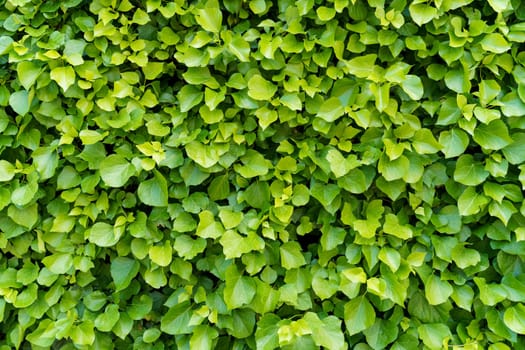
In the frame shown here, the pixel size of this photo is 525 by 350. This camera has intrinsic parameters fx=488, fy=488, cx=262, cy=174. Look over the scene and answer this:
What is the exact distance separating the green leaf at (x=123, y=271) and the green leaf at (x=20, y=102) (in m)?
0.66

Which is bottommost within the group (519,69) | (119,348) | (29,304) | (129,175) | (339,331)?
(119,348)

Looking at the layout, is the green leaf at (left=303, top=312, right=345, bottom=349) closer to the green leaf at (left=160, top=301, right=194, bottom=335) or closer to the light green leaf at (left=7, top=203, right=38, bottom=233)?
the green leaf at (left=160, top=301, right=194, bottom=335)

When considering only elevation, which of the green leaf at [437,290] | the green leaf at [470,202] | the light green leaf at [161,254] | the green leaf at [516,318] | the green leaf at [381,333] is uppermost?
the green leaf at [470,202]

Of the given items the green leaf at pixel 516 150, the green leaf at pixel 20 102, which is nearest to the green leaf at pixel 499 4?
the green leaf at pixel 516 150

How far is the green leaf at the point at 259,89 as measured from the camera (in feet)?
5.68

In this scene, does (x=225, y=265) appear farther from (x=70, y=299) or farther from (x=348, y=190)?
(x=70, y=299)

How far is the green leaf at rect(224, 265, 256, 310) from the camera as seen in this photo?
178 cm

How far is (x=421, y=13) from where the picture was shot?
166cm

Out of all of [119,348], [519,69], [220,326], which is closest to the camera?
[519,69]

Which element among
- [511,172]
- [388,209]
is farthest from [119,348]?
[511,172]

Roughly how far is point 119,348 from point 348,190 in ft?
3.78

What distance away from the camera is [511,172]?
182 centimetres

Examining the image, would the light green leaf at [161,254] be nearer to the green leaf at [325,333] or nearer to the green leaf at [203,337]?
the green leaf at [203,337]

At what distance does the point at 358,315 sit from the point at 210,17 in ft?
3.97
